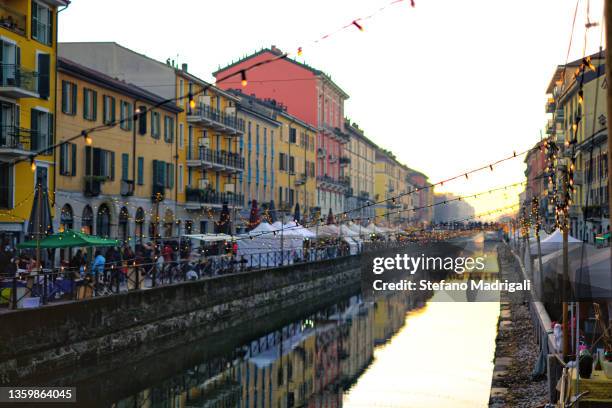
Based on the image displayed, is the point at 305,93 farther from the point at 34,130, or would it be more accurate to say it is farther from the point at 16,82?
the point at 16,82

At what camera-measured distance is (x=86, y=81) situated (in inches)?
1649

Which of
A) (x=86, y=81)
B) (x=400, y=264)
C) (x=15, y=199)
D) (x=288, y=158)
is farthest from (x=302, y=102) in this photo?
(x=15, y=199)

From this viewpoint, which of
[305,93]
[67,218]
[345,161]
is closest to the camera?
[67,218]

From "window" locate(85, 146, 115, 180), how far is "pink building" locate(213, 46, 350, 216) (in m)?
36.2

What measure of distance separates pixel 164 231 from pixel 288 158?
2832 centimetres

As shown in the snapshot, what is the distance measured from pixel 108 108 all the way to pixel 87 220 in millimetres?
5995

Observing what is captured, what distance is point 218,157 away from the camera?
60.7m

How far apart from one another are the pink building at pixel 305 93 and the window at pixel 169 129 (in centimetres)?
2677

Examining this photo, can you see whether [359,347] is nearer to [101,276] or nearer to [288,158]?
[101,276]

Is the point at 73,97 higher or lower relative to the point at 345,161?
lower

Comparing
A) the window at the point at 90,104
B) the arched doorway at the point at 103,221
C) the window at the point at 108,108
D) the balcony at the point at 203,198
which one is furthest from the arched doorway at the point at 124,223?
the balcony at the point at 203,198


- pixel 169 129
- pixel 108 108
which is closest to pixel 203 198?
pixel 169 129

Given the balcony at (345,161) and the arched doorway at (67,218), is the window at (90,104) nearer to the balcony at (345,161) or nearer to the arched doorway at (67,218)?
the arched doorway at (67,218)

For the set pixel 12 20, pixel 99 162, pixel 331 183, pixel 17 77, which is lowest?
pixel 99 162
